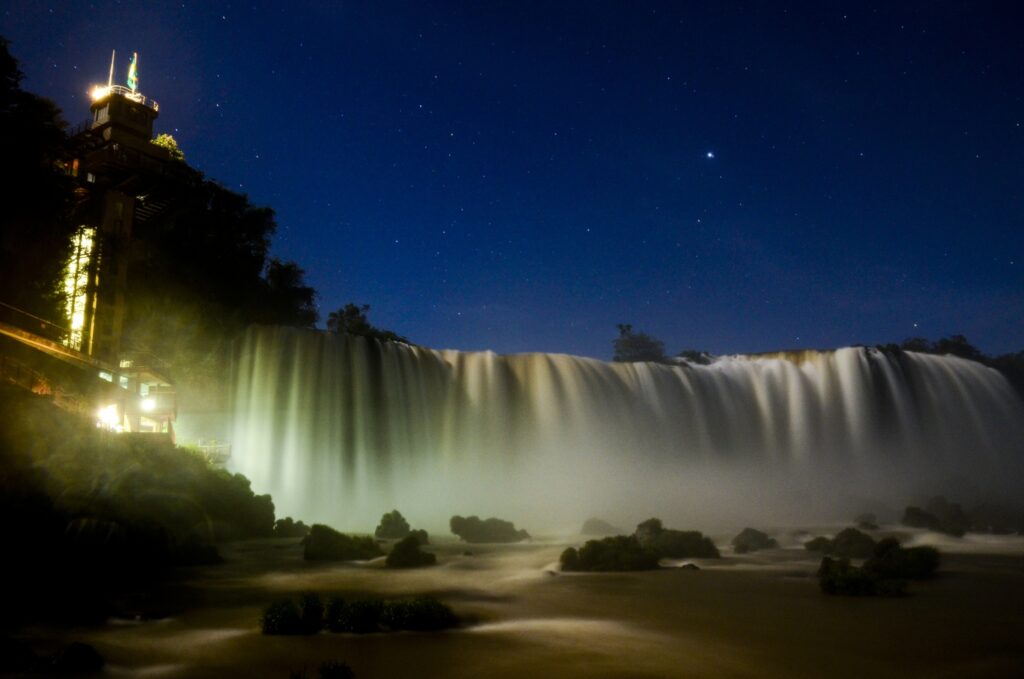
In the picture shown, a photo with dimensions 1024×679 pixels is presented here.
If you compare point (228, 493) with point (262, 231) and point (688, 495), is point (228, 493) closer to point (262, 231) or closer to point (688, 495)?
point (262, 231)

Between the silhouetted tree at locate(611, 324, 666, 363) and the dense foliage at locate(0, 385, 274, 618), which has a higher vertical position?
the silhouetted tree at locate(611, 324, 666, 363)

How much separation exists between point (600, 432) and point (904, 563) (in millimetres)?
20376

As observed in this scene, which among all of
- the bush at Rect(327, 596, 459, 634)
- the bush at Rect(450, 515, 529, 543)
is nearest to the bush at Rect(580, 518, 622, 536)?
the bush at Rect(450, 515, 529, 543)

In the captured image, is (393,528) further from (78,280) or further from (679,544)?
(78,280)

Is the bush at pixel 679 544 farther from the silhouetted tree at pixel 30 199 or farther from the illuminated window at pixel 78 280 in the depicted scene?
the illuminated window at pixel 78 280


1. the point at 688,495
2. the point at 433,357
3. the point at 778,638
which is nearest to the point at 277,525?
the point at 433,357

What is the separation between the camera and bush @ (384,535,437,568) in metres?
15.6

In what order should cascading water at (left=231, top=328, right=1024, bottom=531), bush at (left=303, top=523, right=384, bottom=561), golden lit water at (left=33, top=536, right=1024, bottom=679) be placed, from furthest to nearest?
cascading water at (left=231, top=328, right=1024, bottom=531) < bush at (left=303, top=523, right=384, bottom=561) < golden lit water at (left=33, top=536, right=1024, bottom=679)

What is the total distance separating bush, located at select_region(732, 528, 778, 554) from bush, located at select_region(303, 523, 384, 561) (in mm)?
10270

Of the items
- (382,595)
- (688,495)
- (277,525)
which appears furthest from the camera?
(688,495)

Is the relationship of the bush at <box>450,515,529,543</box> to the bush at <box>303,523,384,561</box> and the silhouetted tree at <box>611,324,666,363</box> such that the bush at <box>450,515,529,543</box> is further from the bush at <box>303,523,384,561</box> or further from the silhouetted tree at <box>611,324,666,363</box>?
the silhouetted tree at <box>611,324,666,363</box>

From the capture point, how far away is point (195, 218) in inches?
1337

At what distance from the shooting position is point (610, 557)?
15406mm

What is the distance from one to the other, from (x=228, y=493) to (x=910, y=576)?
18.2 m
